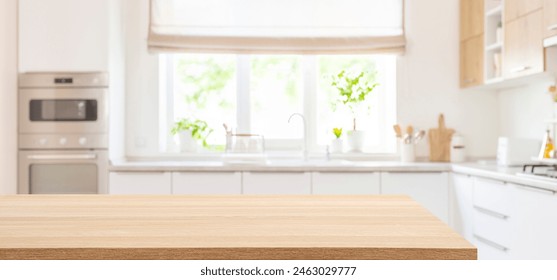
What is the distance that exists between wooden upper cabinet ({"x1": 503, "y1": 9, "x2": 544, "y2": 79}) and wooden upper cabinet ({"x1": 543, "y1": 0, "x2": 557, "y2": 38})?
5 cm

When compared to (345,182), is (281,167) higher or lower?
higher

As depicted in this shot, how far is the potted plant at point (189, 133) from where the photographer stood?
4.99m

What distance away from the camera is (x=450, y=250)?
129 cm

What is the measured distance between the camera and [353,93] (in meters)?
5.07

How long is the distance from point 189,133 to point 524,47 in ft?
8.58

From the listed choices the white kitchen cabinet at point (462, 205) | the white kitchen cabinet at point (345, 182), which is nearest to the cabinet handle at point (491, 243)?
the white kitchen cabinet at point (462, 205)

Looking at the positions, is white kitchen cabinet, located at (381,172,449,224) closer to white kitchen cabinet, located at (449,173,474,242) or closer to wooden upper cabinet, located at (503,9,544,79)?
white kitchen cabinet, located at (449,173,474,242)

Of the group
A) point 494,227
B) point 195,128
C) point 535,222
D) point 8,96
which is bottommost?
point 494,227

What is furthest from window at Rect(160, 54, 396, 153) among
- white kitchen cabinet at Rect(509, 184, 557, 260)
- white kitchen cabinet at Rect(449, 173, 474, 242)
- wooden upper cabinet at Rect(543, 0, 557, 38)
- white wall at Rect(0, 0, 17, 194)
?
white kitchen cabinet at Rect(509, 184, 557, 260)

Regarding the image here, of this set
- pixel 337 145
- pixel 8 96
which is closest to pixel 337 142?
pixel 337 145

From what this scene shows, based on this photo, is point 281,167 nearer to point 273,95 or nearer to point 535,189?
point 273,95

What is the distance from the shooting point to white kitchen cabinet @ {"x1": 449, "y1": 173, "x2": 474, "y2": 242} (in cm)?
398
